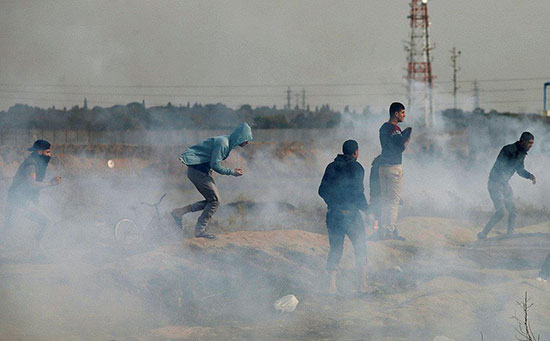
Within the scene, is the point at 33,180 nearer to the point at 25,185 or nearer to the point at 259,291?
the point at 25,185

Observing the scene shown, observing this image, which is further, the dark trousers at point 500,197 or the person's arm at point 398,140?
the dark trousers at point 500,197

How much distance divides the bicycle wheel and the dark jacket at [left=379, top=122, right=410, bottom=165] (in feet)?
13.7

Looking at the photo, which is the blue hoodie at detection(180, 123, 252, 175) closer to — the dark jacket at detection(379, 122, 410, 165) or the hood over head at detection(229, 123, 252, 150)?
the hood over head at detection(229, 123, 252, 150)

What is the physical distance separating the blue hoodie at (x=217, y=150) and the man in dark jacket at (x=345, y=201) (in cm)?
145

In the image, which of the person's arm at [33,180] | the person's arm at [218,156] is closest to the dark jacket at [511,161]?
the person's arm at [218,156]

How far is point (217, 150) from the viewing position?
8.23 metres

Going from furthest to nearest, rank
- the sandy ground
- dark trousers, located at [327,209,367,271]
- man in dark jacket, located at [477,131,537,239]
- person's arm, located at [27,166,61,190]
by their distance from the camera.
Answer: man in dark jacket, located at [477,131,537,239] → person's arm, located at [27,166,61,190] → dark trousers, located at [327,209,367,271] → the sandy ground

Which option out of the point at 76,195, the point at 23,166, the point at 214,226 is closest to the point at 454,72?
the point at 76,195

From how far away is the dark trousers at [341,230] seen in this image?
734cm

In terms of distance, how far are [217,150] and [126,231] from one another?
Result: 2.95 m

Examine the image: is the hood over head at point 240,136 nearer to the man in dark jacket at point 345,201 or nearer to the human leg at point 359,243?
the man in dark jacket at point 345,201

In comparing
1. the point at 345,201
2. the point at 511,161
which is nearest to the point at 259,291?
the point at 345,201

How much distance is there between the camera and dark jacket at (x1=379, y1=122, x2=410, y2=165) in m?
8.77

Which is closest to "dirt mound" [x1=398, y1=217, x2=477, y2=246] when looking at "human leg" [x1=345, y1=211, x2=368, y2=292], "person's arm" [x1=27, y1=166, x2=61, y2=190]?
"human leg" [x1=345, y1=211, x2=368, y2=292]
